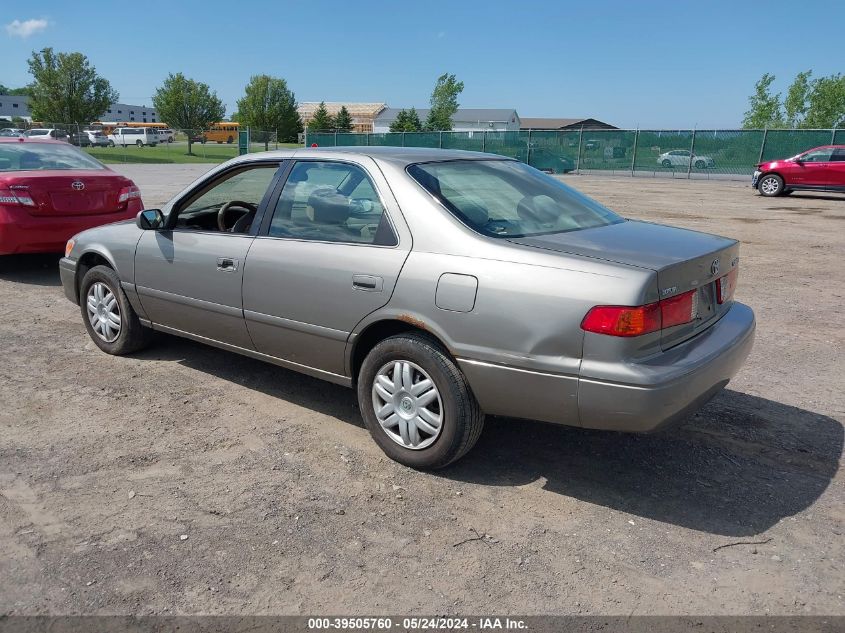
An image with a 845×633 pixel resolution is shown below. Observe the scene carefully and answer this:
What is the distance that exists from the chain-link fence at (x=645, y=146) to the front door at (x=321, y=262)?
2598cm

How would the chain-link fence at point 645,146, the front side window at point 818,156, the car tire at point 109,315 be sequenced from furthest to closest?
the chain-link fence at point 645,146, the front side window at point 818,156, the car tire at point 109,315

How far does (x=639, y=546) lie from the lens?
120 inches

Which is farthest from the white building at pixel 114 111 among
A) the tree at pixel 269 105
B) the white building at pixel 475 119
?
the tree at pixel 269 105

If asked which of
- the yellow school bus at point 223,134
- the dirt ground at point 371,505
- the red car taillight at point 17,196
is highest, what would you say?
the yellow school bus at point 223,134

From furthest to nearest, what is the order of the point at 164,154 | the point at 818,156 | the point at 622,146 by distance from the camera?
the point at 164,154 → the point at 622,146 → the point at 818,156

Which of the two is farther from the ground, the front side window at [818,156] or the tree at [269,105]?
the tree at [269,105]

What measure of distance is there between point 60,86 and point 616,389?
67.9 meters

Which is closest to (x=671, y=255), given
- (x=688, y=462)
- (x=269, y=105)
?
(x=688, y=462)

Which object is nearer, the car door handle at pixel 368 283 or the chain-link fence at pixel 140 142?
the car door handle at pixel 368 283

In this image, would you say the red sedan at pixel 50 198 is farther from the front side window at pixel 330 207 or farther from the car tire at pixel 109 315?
the front side window at pixel 330 207

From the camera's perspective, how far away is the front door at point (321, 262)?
12.2 feet

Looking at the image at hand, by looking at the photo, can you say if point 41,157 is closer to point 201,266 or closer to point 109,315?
point 109,315

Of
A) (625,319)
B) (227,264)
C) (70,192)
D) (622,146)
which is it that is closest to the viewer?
(625,319)

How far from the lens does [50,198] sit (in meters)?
7.73
